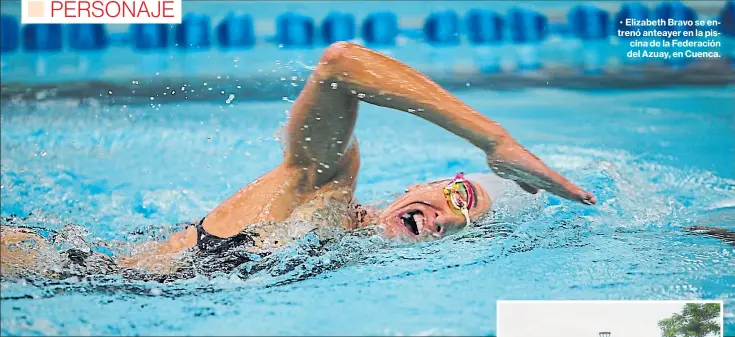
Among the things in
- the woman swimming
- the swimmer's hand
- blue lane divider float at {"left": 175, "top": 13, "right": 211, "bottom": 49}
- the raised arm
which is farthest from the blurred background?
the swimmer's hand

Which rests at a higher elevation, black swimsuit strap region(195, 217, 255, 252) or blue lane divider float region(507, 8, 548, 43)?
blue lane divider float region(507, 8, 548, 43)

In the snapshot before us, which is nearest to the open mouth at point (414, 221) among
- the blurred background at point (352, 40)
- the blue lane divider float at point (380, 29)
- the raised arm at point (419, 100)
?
the raised arm at point (419, 100)

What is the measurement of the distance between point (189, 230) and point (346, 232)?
38 cm

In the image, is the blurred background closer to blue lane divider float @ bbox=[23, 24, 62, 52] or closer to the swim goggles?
blue lane divider float @ bbox=[23, 24, 62, 52]

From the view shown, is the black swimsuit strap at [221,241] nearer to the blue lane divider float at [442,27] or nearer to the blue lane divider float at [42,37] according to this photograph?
the blue lane divider float at [42,37]

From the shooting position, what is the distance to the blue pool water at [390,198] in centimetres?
174

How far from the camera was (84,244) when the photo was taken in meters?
1.80

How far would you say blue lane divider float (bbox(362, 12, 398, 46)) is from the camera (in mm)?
2689

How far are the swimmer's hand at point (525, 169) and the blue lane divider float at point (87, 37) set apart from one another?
1.53 metres

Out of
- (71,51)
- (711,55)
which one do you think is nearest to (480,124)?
(711,55)

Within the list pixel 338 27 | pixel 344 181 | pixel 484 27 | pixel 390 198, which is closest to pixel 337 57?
pixel 344 181

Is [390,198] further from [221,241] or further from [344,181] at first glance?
[221,241]

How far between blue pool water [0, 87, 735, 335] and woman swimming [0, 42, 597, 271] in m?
0.07

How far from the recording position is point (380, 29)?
2785 millimetres
